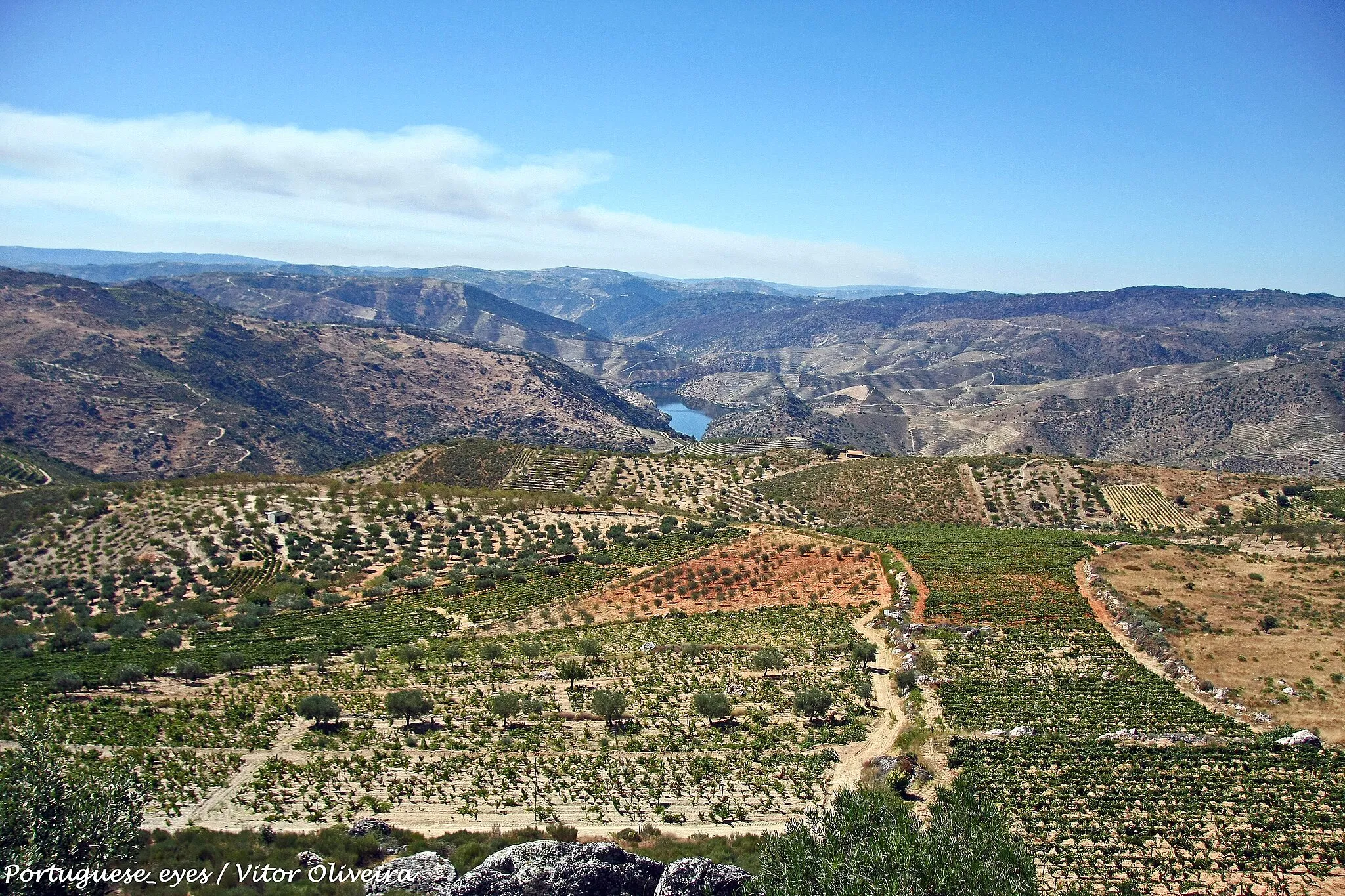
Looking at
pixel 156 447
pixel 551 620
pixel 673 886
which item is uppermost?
pixel 673 886

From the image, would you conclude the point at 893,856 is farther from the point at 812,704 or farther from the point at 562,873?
the point at 812,704

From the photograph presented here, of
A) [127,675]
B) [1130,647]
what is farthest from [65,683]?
[1130,647]

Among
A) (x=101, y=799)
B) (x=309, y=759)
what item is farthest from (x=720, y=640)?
(x=101, y=799)

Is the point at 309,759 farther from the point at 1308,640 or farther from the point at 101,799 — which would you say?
the point at 1308,640

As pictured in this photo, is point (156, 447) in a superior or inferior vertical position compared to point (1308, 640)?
inferior

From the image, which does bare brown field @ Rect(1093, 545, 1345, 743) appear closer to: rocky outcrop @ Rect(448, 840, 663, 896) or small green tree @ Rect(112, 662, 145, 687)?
rocky outcrop @ Rect(448, 840, 663, 896)

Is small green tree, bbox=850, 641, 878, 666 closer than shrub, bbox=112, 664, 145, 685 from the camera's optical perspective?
No

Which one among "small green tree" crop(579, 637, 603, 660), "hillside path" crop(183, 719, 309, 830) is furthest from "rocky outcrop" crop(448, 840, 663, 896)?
"small green tree" crop(579, 637, 603, 660)
